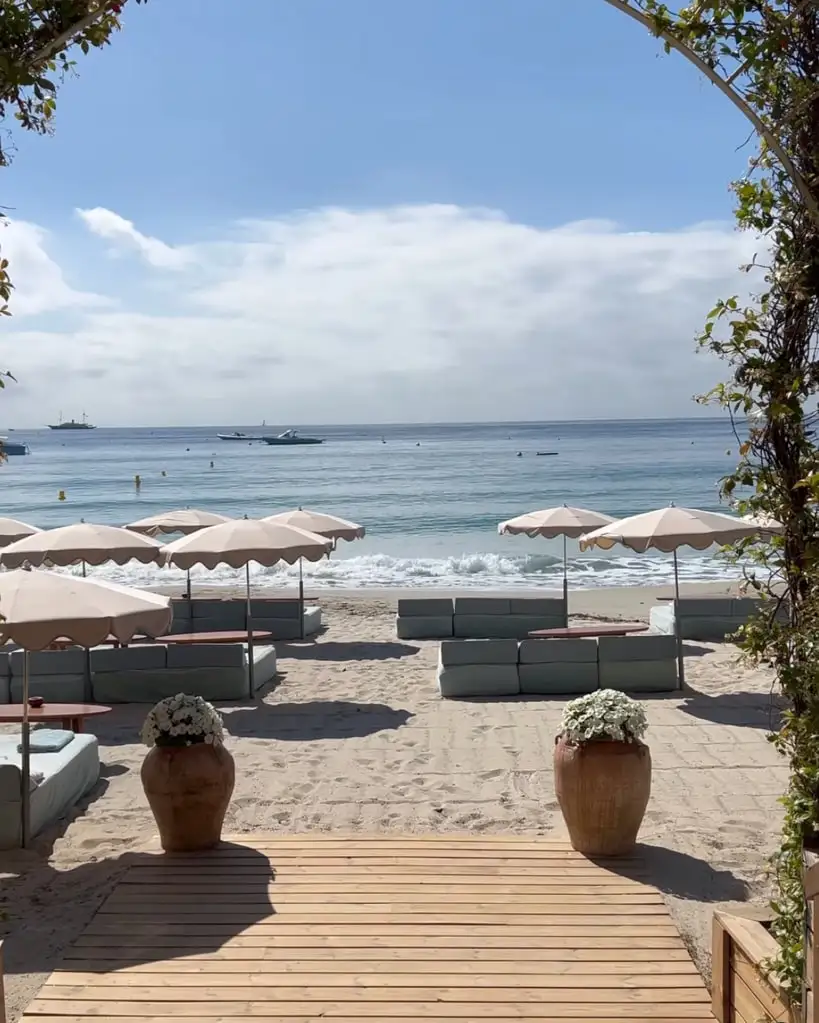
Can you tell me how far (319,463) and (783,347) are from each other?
78.5 metres

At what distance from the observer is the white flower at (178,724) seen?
5.80 meters

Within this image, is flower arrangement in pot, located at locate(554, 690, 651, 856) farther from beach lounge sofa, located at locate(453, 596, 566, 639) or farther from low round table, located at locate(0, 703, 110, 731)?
beach lounge sofa, located at locate(453, 596, 566, 639)

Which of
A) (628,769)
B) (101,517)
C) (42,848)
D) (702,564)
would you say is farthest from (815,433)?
(101,517)

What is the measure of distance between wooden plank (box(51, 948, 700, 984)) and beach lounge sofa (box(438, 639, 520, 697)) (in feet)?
20.2

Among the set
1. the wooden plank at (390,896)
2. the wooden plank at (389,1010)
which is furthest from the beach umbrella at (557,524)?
the wooden plank at (389,1010)

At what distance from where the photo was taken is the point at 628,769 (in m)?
5.68

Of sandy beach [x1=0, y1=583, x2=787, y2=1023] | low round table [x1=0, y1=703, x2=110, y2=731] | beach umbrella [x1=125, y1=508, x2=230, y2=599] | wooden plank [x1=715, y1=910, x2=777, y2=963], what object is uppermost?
beach umbrella [x1=125, y1=508, x2=230, y2=599]

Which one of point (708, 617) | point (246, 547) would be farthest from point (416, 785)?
point (708, 617)

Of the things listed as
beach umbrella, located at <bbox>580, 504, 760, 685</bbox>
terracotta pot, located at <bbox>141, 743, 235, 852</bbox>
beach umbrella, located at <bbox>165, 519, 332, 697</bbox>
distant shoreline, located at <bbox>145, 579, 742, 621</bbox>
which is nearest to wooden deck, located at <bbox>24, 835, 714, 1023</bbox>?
terracotta pot, located at <bbox>141, 743, 235, 852</bbox>

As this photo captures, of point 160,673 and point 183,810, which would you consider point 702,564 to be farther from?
point 183,810

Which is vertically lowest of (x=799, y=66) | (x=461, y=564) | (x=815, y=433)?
(x=461, y=564)

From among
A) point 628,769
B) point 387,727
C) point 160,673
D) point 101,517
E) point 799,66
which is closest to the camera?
point 799,66

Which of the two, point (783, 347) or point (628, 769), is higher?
point (783, 347)

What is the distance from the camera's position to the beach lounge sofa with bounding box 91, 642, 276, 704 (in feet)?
34.3
